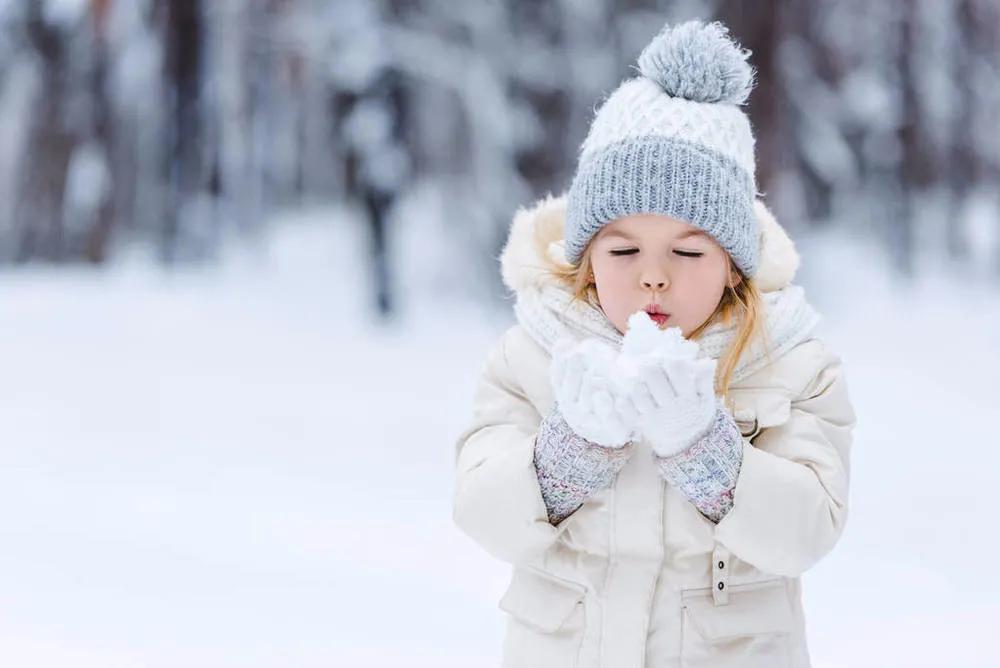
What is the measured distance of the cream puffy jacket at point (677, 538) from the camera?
58.1 inches

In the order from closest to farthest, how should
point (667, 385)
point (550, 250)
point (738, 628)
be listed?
point (667, 385)
point (738, 628)
point (550, 250)

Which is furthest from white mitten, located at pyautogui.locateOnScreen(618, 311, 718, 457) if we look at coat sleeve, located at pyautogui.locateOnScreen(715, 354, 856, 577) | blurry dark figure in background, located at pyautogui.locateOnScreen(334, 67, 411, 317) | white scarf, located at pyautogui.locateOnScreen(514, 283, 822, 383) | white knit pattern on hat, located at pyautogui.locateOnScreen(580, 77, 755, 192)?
blurry dark figure in background, located at pyautogui.locateOnScreen(334, 67, 411, 317)

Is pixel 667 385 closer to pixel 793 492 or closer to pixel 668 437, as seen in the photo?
pixel 668 437

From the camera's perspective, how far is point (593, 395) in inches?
53.6

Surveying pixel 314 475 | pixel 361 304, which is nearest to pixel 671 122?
pixel 314 475

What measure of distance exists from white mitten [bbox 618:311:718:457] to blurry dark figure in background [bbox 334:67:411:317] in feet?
A: 26.9

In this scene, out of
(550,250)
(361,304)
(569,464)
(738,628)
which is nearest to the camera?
(569,464)

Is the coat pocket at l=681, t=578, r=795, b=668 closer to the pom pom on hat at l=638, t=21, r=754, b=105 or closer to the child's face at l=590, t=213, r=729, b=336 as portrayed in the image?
the child's face at l=590, t=213, r=729, b=336

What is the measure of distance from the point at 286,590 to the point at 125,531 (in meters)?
1.04

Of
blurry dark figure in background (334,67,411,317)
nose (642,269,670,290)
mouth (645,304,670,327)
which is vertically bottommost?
mouth (645,304,670,327)

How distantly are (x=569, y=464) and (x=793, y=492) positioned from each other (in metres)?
0.28

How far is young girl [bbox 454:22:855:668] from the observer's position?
1457mm

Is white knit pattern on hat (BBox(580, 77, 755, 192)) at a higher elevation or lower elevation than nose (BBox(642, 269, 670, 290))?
higher

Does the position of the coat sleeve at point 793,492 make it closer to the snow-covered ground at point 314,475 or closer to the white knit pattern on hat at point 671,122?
the white knit pattern on hat at point 671,122
